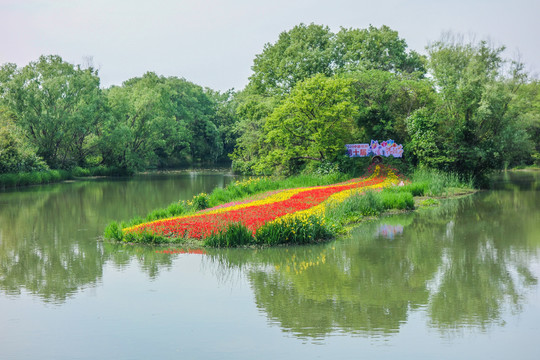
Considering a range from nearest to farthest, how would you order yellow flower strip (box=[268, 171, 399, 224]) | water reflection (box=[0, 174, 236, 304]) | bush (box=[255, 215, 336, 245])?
water reflection (box=[0, 174, 236, 304]), bush (box=[255, 215, 336, 245]), yellow flower strip (box=[268, 171, 399, 224])

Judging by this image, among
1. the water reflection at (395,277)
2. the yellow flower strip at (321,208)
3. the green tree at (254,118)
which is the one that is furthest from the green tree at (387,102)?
the water reflection at (395,277)

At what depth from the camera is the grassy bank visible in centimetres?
1600

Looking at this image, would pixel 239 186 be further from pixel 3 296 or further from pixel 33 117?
pixel 33 117

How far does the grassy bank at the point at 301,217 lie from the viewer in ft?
52.5

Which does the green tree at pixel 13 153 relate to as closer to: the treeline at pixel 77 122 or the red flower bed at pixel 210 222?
the treeline at pixel 77 122

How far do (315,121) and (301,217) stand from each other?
66.3ft

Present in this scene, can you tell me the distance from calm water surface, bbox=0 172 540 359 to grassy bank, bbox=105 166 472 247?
61cm

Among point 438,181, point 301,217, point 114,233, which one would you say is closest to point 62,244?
point 114,233

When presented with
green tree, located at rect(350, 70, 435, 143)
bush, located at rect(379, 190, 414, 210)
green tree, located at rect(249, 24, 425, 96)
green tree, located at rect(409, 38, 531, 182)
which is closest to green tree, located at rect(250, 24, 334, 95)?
green tree, located at rect(249, 24, 425, 96)

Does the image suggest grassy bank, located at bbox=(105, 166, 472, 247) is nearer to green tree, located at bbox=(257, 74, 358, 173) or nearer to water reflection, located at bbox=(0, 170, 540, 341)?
water reflection, located at bbox=(0, 170, 540, 341)

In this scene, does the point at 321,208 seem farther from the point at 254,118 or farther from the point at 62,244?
the point at 254,118

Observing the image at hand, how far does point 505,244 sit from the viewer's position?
54.1ft

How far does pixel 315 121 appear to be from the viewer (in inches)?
1439

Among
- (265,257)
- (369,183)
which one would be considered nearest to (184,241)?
(265,257)
